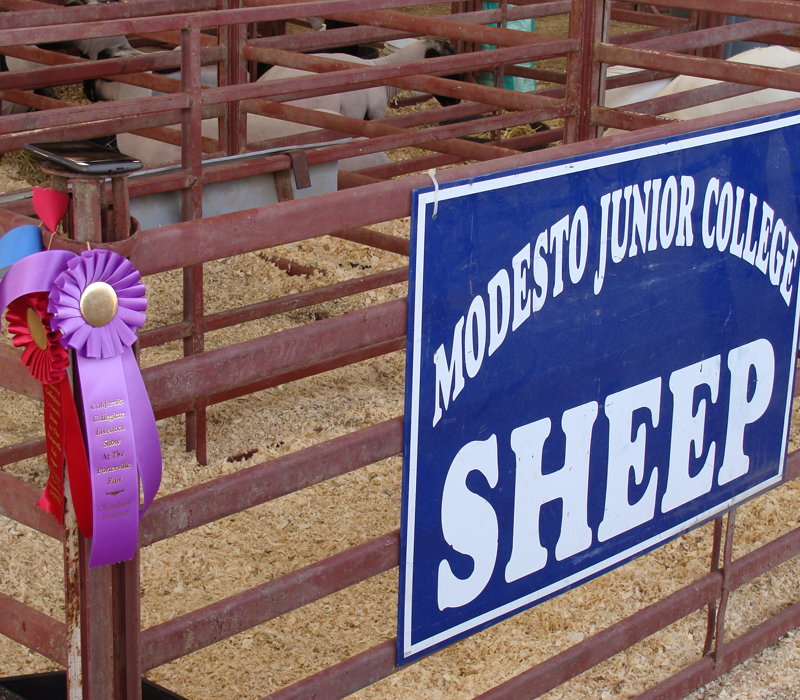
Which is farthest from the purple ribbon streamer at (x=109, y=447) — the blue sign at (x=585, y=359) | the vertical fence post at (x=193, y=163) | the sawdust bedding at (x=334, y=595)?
the vertical fence post at (x=193, y=163)

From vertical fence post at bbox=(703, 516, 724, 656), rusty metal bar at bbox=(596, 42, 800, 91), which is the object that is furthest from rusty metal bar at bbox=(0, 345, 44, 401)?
rusty metal bar at bbox=(596, 42, 800, 91)

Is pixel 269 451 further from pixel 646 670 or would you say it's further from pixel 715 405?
pixel 715 405

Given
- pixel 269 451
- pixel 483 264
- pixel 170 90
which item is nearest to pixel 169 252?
pixel 483 264

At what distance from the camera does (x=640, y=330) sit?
1.79m

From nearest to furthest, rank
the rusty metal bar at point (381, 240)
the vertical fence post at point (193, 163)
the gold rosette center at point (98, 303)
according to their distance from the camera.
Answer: the gold rosette center at point (98, 303), the vertical fence post at point (193, 163), the rusty metal bar at point (381, 240)

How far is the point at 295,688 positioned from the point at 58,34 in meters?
1.85

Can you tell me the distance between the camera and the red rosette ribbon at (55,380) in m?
1.10

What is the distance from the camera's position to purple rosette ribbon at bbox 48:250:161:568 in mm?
1081

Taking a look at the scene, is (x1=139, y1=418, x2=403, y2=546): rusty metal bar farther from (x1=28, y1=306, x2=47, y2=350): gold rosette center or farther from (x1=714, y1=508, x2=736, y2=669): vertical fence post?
(x1=714, y1=508, x2=736, y2=669): vertical fence post

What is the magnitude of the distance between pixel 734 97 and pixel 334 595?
11.6 ft

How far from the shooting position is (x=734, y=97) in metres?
5.18

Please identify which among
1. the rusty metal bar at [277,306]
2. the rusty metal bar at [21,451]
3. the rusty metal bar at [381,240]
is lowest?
the rusty metal bar at [21,451]

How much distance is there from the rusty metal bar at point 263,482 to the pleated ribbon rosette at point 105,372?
0.16m

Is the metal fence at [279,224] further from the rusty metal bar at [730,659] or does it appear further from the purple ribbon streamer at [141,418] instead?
the purple ribbon streamer at [141,418]
